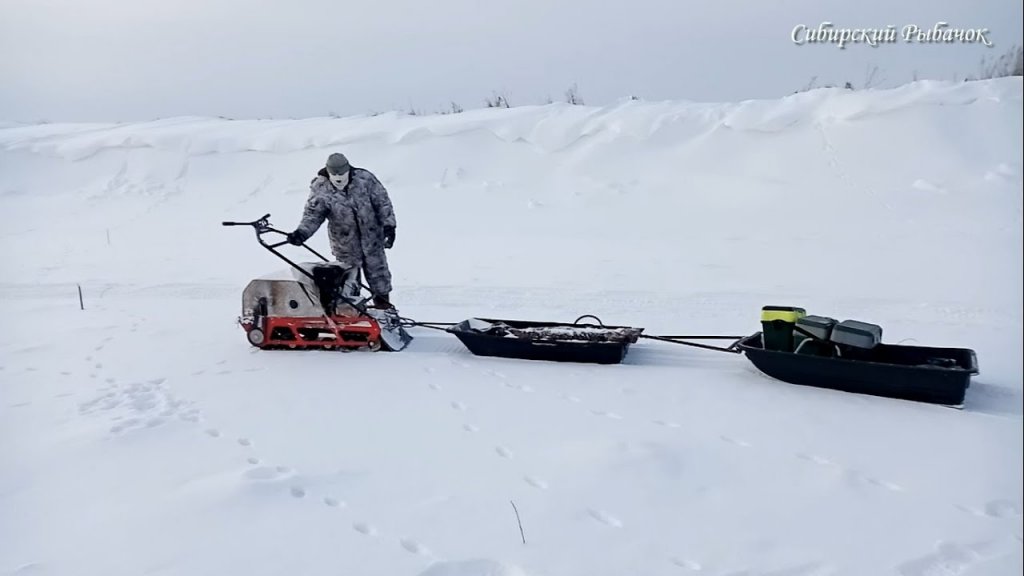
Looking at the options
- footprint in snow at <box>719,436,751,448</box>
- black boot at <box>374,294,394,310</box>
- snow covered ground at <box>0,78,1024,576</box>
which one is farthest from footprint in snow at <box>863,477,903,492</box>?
black boot at <box>374,294,394,310</box>

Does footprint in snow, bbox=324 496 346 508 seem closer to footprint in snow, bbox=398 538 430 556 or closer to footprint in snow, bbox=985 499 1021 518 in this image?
footprint in snow, bbox=398 538 430 556

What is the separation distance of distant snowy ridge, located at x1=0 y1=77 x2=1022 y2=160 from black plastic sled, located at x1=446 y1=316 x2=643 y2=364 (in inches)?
249

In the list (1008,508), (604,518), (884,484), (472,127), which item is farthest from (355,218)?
(472,127)

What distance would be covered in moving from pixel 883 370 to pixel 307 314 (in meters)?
3.19

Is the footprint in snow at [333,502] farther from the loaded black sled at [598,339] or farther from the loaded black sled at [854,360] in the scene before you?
the loaded black sled at [854,360]

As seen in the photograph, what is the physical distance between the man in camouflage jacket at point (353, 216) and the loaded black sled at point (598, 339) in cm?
36

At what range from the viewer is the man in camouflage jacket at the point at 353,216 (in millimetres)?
4688

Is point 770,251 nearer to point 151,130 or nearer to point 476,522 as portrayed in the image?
point 476,522

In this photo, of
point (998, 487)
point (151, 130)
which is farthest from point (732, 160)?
point (151, 130)

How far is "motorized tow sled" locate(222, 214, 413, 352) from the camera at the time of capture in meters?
4.28

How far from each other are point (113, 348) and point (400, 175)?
23.2 ft

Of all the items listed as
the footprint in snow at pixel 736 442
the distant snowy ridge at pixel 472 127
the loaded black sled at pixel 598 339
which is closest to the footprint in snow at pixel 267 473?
the loaded black sled at pixel 598 339

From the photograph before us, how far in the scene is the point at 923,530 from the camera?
2225 millimetres

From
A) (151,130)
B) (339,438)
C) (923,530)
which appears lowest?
(923,530)
